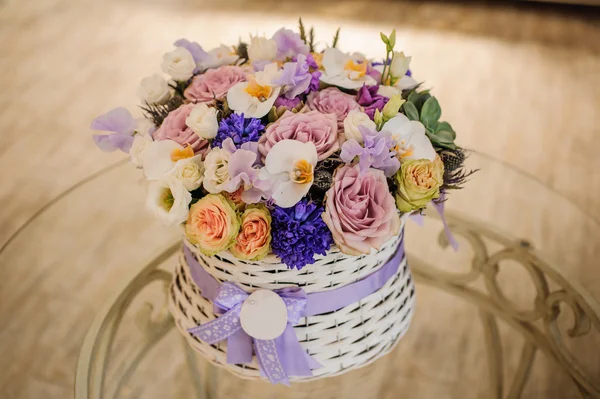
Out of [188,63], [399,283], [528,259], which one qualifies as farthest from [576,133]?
[188,63]

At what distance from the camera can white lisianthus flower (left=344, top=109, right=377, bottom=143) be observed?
588mm

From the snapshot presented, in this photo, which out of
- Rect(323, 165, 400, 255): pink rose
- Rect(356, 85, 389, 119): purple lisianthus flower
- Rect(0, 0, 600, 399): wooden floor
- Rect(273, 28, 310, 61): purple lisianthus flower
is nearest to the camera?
Rect(323, 165, 400, 255): pink rose

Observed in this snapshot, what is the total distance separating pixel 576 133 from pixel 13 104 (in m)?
2.15

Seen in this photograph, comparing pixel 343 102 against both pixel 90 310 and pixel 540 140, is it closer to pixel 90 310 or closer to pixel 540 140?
pixel 90 310

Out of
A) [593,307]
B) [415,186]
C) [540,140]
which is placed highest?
[415,186]

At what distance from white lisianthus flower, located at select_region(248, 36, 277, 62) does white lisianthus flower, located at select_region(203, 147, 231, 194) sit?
0.22m

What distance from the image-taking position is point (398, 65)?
0.70 m

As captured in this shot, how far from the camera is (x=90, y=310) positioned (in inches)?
44.8

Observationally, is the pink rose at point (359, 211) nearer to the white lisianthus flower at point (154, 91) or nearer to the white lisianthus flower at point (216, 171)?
the white lisianthus flower at point (216, 171)

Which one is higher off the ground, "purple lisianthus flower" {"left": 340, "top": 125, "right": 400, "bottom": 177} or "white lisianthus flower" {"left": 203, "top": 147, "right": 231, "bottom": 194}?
"purple lisianthus flower" {"left": 340, "top": 125, "right": 400, "bottom": 177}

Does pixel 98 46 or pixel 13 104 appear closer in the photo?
pixel 13 104

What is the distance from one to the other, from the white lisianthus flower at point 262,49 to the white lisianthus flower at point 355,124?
0.69 feet

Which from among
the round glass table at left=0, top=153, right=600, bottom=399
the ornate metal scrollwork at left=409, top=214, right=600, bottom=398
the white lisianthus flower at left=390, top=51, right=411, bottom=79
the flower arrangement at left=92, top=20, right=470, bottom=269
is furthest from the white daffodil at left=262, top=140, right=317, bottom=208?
the ornate metal scrollwork at left=409, top=214, right=600, bottom=398

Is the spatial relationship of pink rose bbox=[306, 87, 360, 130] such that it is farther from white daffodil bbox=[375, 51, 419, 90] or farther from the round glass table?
the round glass table
